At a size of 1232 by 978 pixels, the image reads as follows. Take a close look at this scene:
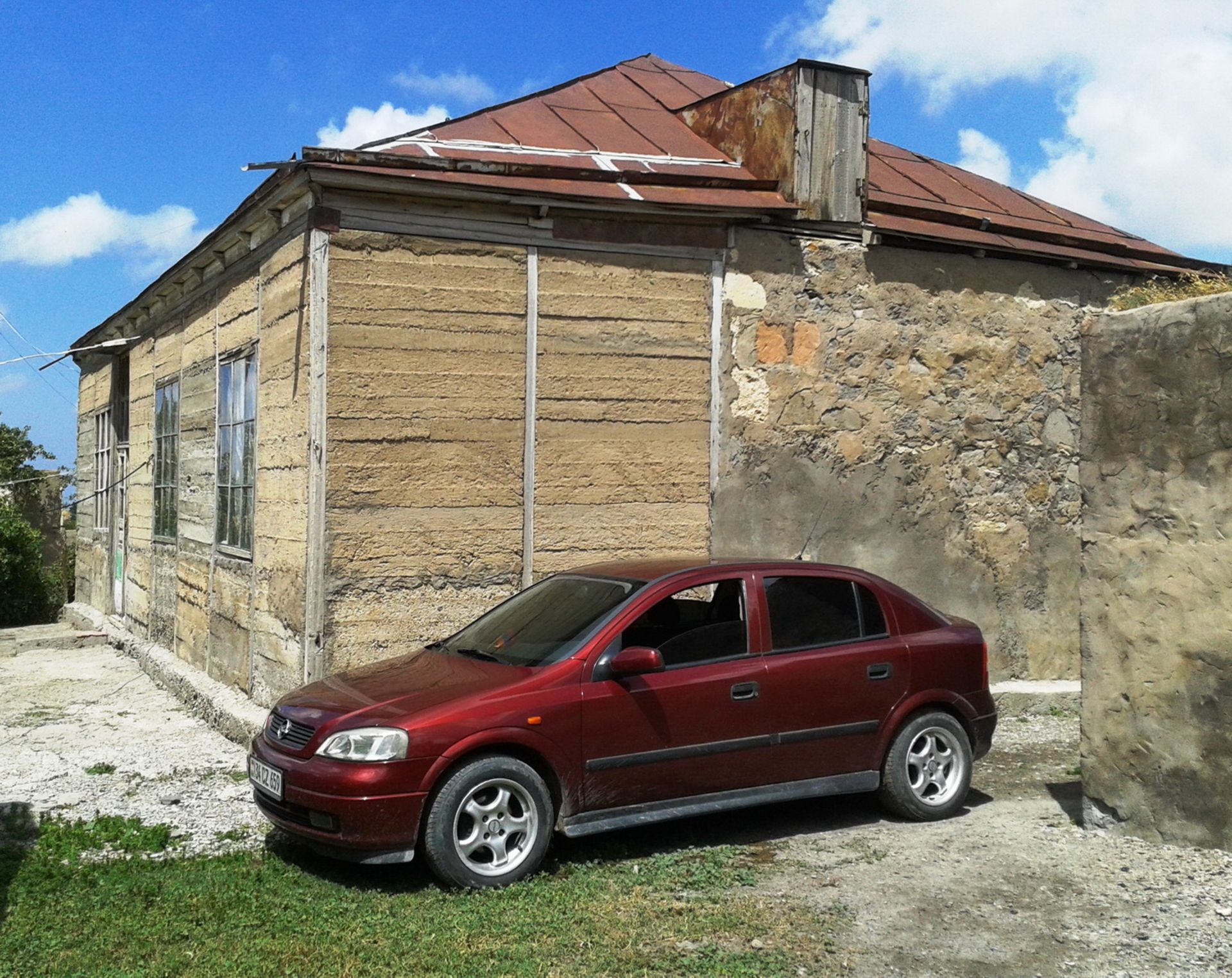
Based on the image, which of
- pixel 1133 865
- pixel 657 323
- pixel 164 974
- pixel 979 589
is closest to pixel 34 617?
pixel 657 323

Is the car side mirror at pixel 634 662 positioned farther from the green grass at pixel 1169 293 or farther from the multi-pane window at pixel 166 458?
the multi-pane window at pixel 166 458

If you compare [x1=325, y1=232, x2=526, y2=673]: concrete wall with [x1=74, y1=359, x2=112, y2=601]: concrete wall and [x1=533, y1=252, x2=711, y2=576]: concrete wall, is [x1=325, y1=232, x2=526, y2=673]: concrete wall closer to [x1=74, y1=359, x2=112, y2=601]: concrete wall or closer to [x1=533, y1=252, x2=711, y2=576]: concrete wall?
[x1=533, y1=252, x2=711, y2=576]: concrete wall

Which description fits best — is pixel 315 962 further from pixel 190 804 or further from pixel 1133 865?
pixel 1133 865

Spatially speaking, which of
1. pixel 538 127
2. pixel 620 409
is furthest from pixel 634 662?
pixel 538 127

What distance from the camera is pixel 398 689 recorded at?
20.2 ft

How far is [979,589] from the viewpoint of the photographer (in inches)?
423

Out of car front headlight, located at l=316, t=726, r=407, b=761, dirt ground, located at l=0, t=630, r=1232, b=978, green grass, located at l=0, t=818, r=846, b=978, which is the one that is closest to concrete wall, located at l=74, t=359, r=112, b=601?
dirt ground, located at l=0, t=630, r=1232, b=978

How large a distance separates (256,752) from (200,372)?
663cm

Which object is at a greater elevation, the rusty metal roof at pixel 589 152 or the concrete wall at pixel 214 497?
the rusty metal roof at pixel 589 152

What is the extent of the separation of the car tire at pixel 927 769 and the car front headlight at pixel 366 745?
287 centimetres

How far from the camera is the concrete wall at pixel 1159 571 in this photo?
19.8 feet

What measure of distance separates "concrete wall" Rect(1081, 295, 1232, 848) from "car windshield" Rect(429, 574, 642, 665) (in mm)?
2555

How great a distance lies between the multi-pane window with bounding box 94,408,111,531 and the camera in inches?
666

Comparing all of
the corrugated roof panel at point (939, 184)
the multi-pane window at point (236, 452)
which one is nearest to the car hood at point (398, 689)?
the multi-pane window at point (236, 452)
